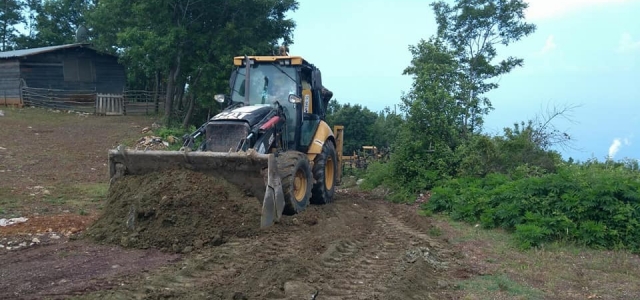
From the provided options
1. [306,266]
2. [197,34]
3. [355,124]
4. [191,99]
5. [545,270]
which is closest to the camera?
[306,266]

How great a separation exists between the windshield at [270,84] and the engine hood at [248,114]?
0.82m

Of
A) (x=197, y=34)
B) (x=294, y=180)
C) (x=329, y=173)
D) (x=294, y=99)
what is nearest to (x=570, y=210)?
(x=294, y=180)

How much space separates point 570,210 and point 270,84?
5.70 metres

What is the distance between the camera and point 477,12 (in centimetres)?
2697

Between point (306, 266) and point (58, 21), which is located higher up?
point (58, 21)

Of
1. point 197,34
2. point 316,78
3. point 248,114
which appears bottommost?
point 248,114

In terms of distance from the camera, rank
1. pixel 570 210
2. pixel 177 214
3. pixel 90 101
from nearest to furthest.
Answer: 1. pixel 177 214
2. pixel 570 210
3. pixel 90 101

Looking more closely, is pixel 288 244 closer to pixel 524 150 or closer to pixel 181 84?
pixel 524 150

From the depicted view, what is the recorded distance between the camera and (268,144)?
960 cm

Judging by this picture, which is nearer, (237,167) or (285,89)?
(237,167)

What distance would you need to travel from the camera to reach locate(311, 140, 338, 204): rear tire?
10909 millimetres

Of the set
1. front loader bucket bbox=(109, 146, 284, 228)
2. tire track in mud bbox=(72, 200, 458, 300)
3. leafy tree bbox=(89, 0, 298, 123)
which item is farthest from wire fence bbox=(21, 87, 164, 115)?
tire track in mud bbox=(72, 200, 458, 300)

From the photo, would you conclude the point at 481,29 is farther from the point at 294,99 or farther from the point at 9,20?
the point at 9,20

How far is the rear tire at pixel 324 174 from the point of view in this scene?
10.9 m
